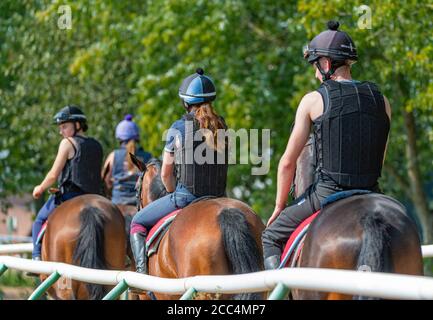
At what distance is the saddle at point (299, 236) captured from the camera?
6434 millimetres

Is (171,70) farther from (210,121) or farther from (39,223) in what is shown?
(210,121)

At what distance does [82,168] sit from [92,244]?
1413 millimetres

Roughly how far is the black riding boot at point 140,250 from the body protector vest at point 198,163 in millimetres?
687

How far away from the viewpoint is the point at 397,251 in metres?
5.73

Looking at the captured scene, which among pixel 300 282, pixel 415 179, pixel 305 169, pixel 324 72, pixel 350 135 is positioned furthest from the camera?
pixel 415 179

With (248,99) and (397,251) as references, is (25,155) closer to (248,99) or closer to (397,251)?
(248,99)

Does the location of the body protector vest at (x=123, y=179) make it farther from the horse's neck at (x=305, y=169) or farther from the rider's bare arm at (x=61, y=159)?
the horse's neck at (x=305, y=169)

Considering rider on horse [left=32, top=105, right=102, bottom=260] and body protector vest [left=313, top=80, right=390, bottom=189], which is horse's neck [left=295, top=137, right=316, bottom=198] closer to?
body protector vest [left=313, top=80, right=390, bottom=189]

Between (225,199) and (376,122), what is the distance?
1868mm

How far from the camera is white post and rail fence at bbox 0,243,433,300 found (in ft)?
14.9

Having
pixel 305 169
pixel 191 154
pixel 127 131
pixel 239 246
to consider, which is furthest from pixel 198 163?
pixel 127 131

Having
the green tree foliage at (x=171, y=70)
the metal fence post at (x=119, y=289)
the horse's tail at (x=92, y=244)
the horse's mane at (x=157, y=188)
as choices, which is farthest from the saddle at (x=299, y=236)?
the green tree foliage at (x=171, y=70)

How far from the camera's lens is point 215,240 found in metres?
7.47

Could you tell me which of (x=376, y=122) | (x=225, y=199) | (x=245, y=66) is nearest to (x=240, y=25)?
(x=245, y=66)
